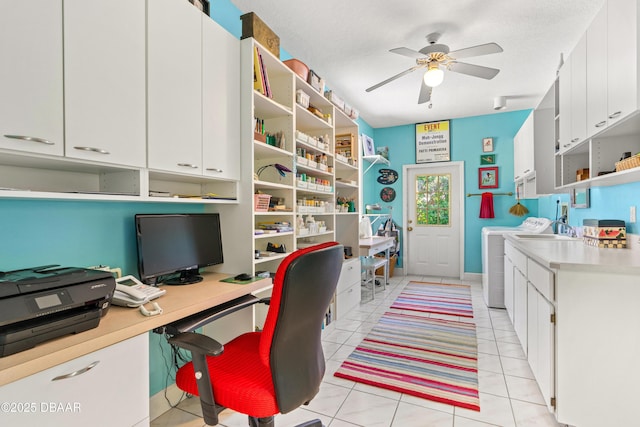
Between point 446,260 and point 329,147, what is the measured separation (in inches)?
136

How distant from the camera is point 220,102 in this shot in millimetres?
1880

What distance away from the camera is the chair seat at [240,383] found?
1123mm

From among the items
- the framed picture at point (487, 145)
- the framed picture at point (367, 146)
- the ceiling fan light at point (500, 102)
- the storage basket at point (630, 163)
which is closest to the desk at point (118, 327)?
the storage basket at point (630, 163)

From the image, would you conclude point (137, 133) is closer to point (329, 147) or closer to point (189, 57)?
point (189, 57)

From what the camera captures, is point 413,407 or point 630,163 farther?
point 413,407

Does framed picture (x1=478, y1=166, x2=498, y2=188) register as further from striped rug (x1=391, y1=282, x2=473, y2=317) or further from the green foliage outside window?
striped rug (x1=391, y1=282, x2=473, y2=317)

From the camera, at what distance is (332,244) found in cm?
130

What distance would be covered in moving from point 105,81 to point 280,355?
51.7 inches

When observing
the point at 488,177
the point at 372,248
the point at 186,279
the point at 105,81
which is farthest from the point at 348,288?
the point at 488,177

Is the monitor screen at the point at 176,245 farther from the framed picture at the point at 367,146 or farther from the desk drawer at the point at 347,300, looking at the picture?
the framed picture at the point at 367,146

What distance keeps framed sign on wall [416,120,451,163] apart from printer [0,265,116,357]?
208 inches

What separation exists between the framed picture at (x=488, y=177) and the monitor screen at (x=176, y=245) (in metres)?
4.64

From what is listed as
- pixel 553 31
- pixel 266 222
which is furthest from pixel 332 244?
pixel 553 31

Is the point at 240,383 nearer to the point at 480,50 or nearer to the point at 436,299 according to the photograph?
the point at 480,50
